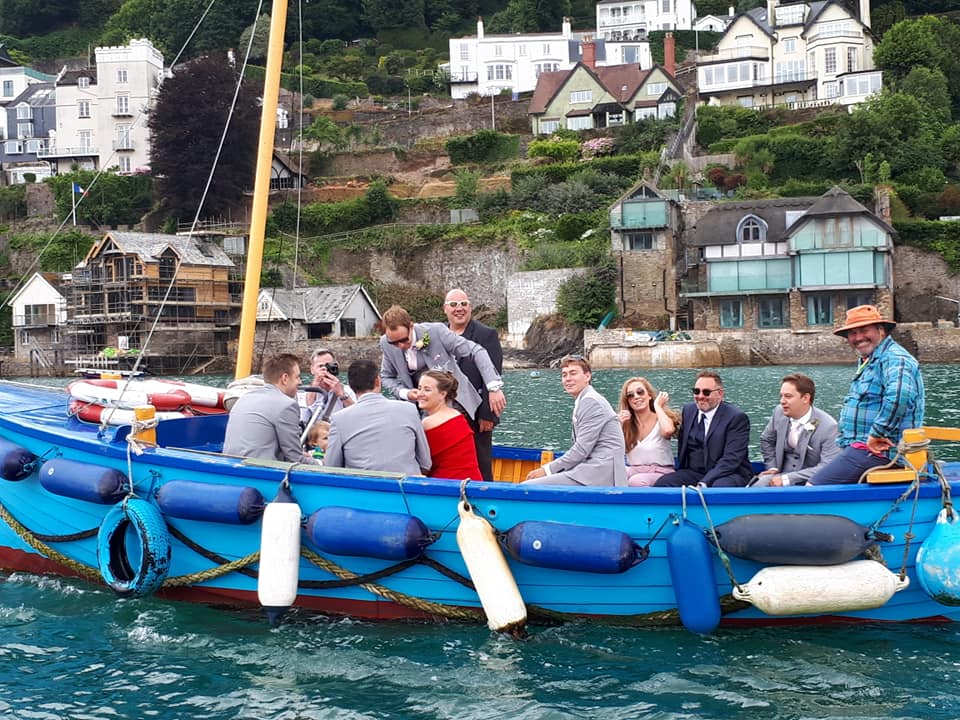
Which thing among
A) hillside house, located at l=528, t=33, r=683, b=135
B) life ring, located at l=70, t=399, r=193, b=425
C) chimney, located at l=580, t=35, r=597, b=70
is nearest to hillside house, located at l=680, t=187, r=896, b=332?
hillside house, located at l=528, t=33, r=683, b=135

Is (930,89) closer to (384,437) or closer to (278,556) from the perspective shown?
(384,437)

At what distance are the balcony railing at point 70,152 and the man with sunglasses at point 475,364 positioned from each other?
80903mm

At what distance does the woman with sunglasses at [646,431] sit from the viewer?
29.2 feet

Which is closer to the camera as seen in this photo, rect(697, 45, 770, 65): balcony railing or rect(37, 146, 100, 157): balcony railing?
rect(697, 45, 770, 65): balcony railing

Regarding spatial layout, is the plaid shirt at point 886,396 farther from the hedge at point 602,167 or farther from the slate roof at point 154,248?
the hedge at point 602,167

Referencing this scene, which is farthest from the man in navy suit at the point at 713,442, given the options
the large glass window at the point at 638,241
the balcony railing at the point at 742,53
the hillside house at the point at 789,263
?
the balcony railing at the point at 742,53

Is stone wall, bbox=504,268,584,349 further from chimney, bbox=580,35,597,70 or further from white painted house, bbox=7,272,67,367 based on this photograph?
chimney, bbox=580,35,597,70

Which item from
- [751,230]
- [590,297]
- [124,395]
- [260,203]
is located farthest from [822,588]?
[590,297]

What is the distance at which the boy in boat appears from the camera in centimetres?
853

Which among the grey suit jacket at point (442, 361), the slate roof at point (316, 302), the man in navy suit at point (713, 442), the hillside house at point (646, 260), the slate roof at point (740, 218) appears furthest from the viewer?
the slate roof at point (316, 302)

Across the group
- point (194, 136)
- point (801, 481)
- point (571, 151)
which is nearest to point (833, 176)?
point (571, 151)

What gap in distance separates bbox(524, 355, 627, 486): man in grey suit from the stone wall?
4999cm

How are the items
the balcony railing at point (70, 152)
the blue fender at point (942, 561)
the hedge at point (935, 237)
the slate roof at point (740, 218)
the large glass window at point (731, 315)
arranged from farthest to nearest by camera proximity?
the balcony railing at point (70, 152), the large glass window at point (731, 315), the slate roof at point (740, 218), the hedge at point (935, 237), the blue fender at point (942, 561)

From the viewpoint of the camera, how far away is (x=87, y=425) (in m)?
10.2
